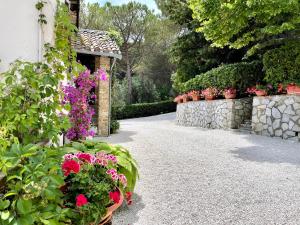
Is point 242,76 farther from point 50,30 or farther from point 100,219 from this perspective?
point 100,219

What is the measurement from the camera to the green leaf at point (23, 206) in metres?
1.84

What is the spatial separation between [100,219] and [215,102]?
430 inches

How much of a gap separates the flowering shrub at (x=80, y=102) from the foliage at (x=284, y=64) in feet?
21.3

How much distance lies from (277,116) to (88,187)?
8.60 meters

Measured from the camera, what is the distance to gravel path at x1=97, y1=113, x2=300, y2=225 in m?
3.70

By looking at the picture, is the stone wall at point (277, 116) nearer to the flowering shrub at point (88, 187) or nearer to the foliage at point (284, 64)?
the foliage at point (284, 64)

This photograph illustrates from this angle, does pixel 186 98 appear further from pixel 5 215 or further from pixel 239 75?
pixel 5 215

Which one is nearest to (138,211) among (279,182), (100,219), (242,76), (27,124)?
(100,219)

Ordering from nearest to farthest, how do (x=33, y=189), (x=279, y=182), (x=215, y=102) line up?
(x=33, y=189) → (x=279, y=182) → (x=215, y=102)

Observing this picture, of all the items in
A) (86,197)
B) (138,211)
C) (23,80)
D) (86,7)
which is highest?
(86,7)

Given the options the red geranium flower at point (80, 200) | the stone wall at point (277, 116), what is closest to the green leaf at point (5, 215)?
the red geranium flower at point (80, 200)

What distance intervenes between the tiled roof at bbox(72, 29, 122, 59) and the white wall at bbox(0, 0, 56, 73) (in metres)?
6.65

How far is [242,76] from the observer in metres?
12.0

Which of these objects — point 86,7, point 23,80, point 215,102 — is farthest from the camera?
point 86,7
